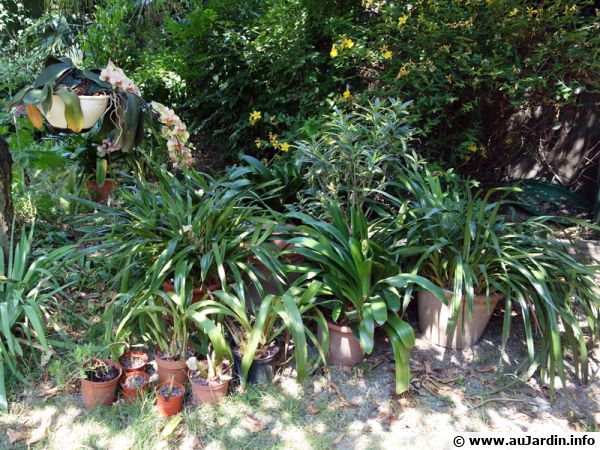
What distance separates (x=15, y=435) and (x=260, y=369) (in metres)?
0.99

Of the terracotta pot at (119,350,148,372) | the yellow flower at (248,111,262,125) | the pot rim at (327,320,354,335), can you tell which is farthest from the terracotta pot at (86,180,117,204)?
the pot rim at (327,320,354,335)

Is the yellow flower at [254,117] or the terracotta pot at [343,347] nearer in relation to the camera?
the terracotta pot at [343,347]

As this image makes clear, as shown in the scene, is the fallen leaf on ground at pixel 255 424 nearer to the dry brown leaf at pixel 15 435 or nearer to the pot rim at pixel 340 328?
the pot rim at pixel 340 328

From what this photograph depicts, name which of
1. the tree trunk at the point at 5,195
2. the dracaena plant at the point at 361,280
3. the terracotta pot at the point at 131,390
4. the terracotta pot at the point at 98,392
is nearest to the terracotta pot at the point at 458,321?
the dracaena plant at the point at 361,280

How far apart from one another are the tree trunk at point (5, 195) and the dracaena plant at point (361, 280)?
156 cm

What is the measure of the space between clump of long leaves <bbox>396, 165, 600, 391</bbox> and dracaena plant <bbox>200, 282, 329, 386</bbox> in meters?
0.57

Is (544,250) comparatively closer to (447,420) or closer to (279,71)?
(447,420)

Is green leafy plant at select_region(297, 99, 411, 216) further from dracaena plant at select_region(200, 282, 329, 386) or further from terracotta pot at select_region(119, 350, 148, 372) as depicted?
terracotta pot at select_region(119, 350, 148, 372)

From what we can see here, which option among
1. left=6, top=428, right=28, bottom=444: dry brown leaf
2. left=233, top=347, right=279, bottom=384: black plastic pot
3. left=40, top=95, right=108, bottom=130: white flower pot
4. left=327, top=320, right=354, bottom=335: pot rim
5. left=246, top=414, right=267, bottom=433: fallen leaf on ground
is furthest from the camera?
left=40, top=95, right=108, bottom=130: white flower pot

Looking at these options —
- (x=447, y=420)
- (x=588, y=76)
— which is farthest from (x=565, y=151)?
(x=447, y=420)

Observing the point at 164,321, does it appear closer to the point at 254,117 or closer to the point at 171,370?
the point at 171,370

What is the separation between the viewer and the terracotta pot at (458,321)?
8.19 feet

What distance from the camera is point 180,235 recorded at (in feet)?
8.38

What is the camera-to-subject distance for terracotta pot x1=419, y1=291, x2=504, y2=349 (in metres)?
2.50
